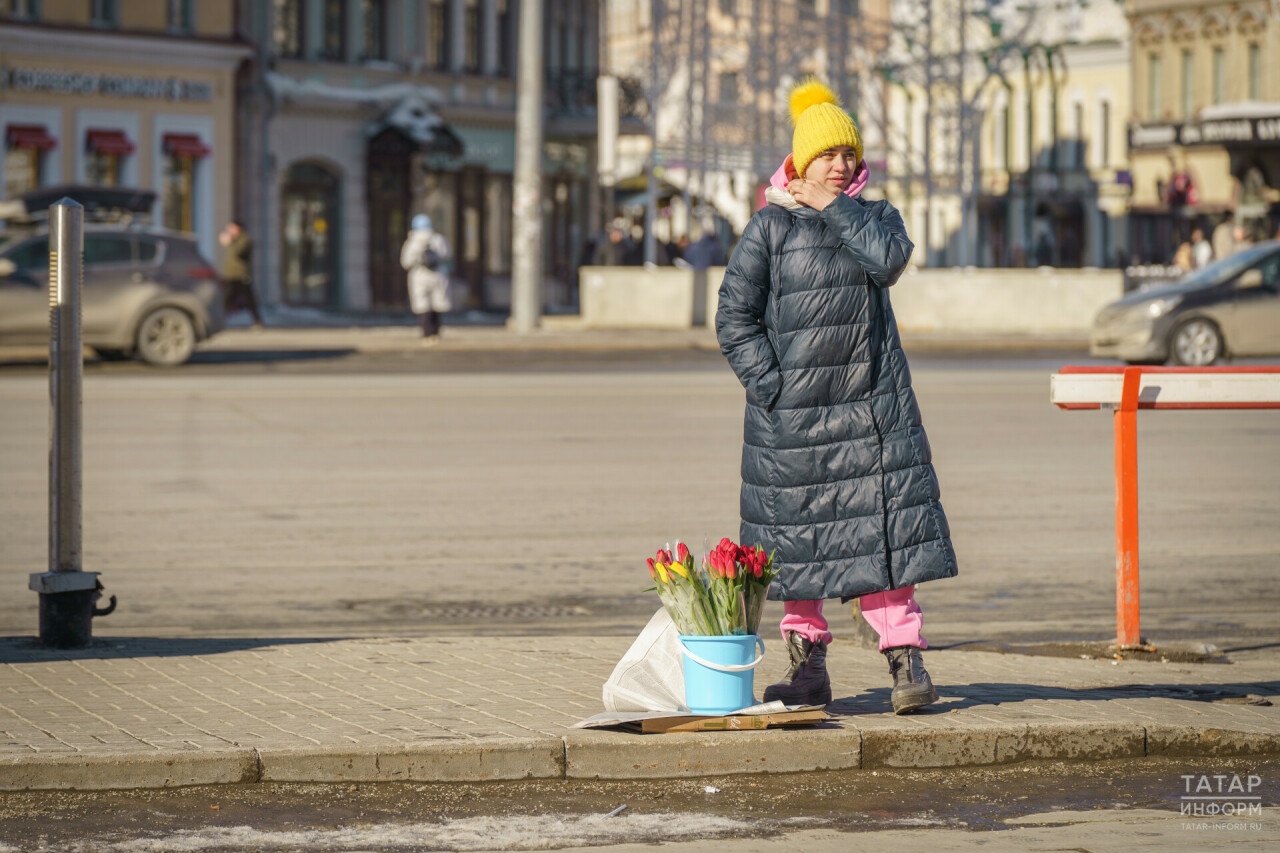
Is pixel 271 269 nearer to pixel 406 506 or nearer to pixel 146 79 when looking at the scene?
pixel 146 79

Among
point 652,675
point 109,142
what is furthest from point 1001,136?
point 652,675

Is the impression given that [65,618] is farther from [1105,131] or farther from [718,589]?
[1105,131]

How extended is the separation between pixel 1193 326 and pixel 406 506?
14121 millimetres

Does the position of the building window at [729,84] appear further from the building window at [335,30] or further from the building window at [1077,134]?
the building window at [1077,134]

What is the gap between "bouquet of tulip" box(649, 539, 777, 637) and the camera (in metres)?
5.70

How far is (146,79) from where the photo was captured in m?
37.6

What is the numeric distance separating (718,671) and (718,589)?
0.84 ft

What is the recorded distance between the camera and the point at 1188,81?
62.8 meters

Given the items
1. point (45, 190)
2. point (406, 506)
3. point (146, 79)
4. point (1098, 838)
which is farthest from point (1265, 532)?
point (146, 79)

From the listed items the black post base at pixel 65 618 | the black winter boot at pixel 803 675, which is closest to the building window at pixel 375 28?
the black post base at pixel 65 618

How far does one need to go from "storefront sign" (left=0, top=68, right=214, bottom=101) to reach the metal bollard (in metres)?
29.8

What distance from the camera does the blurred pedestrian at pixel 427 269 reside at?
2872cm

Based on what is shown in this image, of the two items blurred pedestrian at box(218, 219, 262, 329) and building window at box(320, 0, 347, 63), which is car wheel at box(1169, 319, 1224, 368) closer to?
blurred pedestrian at box(218, 219, 262, 329)

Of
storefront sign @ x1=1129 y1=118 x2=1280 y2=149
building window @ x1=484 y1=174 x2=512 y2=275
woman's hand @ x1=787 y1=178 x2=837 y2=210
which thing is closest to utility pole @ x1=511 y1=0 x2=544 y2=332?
building window @ x1=484 y1=174 x2=512 y2=275
